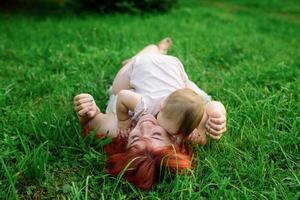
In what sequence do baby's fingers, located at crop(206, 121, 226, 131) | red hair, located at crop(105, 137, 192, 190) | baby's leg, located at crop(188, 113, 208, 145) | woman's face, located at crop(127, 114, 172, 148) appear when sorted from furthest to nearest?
1. baby's leg, located at crop(188, 113, 208, 145)
2. baby's fingers, located at crop(206, 121, 226, 131)
3. woman's face, located at crop(127, 114, 172, 148)
4. red hair, located at crop(105, 137, 192, 190)

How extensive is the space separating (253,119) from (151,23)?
15.1 ft

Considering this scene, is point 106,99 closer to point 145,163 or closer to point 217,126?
point 217,126

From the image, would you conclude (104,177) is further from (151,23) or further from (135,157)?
(151,23)

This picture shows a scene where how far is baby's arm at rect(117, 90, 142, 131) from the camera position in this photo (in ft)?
10.2

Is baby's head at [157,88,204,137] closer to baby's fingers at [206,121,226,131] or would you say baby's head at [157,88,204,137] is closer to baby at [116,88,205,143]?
baby at [116,88,205,143]

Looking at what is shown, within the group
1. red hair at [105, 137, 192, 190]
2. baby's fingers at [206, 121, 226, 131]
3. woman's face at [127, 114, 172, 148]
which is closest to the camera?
red hair at [105, 137, 192, 190]

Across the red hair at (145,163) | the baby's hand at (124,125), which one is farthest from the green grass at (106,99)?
the baby's hand at (124,125)

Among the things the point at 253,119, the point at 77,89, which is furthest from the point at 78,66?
the point at 253,119

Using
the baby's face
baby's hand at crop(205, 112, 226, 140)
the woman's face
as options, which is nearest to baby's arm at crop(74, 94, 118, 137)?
the woman's face

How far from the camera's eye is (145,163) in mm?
2662

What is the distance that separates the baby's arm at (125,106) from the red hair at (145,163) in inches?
12.3

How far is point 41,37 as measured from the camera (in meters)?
6.32

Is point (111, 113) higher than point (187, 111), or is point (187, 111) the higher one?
point (187, 111)

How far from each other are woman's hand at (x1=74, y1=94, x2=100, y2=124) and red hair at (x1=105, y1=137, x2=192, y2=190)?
0.44m
